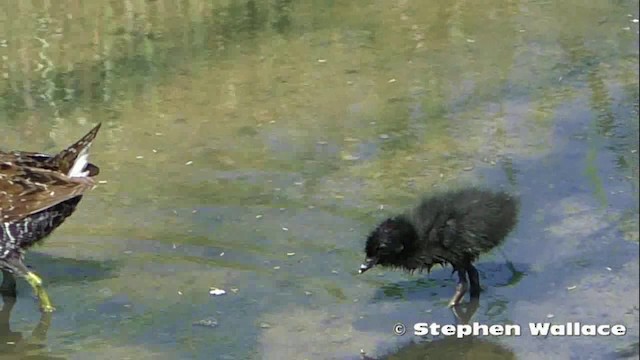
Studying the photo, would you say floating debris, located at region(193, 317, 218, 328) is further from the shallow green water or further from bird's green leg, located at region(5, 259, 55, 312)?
bird's green leg, located at region(5, 259, 55, 312)

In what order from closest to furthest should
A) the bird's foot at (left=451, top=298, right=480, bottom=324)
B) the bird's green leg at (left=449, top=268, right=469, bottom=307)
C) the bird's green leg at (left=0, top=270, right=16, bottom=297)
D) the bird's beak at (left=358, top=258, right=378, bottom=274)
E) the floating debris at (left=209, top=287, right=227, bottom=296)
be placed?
the bird's foot at (left=451, top=298, right=480, bottom=324), the bird's green leg at (left=449, top=268, right=469, bottom=307), the bird's beak at (left=358, top=258, right=378, bottom=274), the floating debris at (left=209, top=287, right=227, bottom=296), the bird's green leg at (left=0, top=270, right=16, bottom=297)

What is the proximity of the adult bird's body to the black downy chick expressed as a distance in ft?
4.89

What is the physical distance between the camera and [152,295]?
5984 millimetres

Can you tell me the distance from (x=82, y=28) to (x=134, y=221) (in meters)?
3.47

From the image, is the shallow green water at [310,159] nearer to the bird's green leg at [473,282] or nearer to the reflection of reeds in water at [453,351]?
the reflection of reeds in water at [453,351]

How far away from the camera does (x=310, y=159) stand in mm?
7336

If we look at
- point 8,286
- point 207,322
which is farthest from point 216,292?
point 8,286

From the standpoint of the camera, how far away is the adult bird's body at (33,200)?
600 cm

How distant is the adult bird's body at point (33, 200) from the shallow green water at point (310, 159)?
0.21m

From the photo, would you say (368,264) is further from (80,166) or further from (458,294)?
(80,166)

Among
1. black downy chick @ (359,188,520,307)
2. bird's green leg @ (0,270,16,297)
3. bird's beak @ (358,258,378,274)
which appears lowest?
bird's green leg @ (0,270,16,297)

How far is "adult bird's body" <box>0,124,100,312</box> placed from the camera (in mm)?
6000

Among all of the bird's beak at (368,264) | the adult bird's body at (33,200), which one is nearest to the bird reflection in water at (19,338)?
the adult bird's body at (33,200)

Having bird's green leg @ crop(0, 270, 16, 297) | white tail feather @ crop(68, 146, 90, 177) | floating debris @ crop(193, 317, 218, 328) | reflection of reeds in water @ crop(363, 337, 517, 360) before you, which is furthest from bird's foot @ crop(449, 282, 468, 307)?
bird's green leg @ crop(0, 270, 16, 297)
